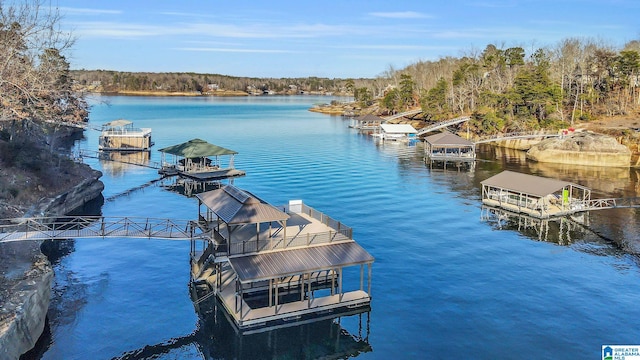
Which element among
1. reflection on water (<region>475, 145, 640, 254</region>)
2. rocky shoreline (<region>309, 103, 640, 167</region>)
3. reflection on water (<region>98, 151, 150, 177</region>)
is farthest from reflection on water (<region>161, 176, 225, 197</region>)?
rocky shoreline (<region>309, 103, 640, 167</region>)

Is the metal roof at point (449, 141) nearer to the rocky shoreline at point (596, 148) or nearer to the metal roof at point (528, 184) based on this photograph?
the rocky shoreline at point (596, 148)

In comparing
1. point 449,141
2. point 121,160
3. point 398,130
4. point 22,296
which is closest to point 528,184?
point 449,141

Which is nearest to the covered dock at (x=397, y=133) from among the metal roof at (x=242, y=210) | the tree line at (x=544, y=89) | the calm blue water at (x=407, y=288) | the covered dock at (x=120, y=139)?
the tree line at (x=544, y=89)

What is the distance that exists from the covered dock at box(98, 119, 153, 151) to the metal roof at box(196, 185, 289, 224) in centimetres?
6239

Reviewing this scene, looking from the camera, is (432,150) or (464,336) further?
(432,150)

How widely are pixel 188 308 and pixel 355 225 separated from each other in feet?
65.0

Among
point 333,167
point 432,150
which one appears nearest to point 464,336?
point 333,167

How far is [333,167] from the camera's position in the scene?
77.5m

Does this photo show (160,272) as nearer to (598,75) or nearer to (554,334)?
(554,334)

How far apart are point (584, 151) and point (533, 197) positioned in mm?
33469

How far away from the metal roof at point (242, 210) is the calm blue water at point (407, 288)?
5942 millimetres

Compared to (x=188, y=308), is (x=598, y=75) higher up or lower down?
higher up

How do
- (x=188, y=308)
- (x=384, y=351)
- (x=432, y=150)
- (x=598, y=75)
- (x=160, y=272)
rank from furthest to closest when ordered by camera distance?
(x=598, y=75) → (x=432, y=150) → (x=160, y=272) → (x=188, y=308) → (x=384, y=351)

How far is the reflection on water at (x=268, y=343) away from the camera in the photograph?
26.5 metres
